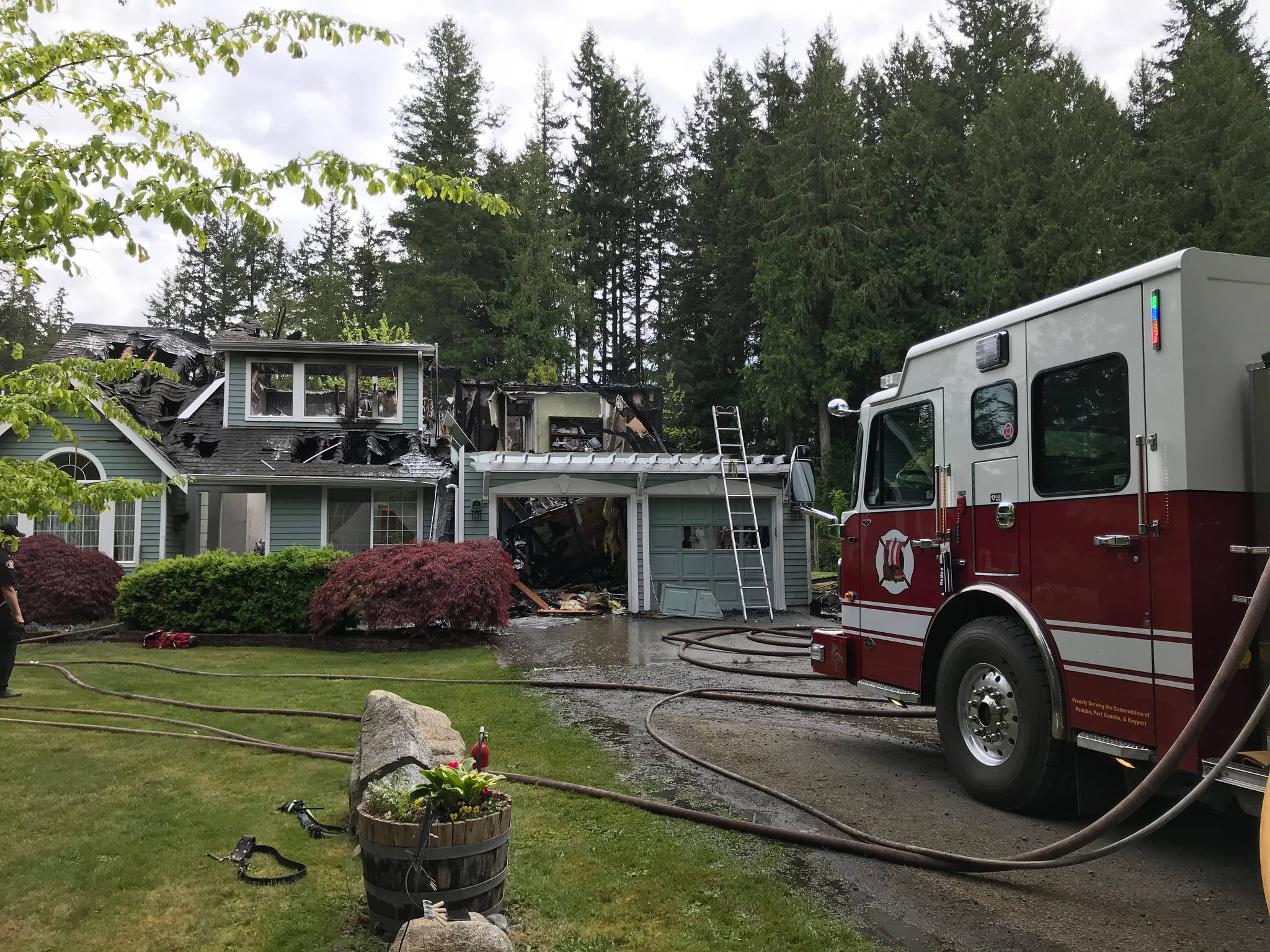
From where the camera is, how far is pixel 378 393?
65.8ft

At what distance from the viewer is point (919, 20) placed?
3688 centimetres

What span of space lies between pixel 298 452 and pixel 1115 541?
17.3 m

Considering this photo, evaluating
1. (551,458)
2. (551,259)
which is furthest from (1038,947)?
(551,259)

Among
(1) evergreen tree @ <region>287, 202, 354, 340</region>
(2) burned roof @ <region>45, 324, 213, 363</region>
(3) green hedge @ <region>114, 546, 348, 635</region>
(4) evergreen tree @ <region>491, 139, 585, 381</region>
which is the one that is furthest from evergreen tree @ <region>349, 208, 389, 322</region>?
(3) green hedge @ <region>114, 546, 348, 635</region>

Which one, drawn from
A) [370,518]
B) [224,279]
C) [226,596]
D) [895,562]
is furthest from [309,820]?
[224,279]

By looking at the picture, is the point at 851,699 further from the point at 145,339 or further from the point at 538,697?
the point at 145,339

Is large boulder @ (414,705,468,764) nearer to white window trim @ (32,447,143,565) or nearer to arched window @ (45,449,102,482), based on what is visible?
white window trim @ (32,447,143,565)

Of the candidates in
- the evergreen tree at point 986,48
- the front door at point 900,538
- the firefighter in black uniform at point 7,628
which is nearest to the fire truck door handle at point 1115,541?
the front door at point 900,538

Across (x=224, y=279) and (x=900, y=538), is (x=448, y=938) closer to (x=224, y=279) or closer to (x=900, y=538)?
(x=900, y=538)

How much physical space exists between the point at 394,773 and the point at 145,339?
21904 mm

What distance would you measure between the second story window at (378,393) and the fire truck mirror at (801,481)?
46.9 ft

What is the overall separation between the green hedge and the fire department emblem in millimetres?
9994

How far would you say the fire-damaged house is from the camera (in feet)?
57.9

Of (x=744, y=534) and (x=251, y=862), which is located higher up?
(x=744, y=534)
